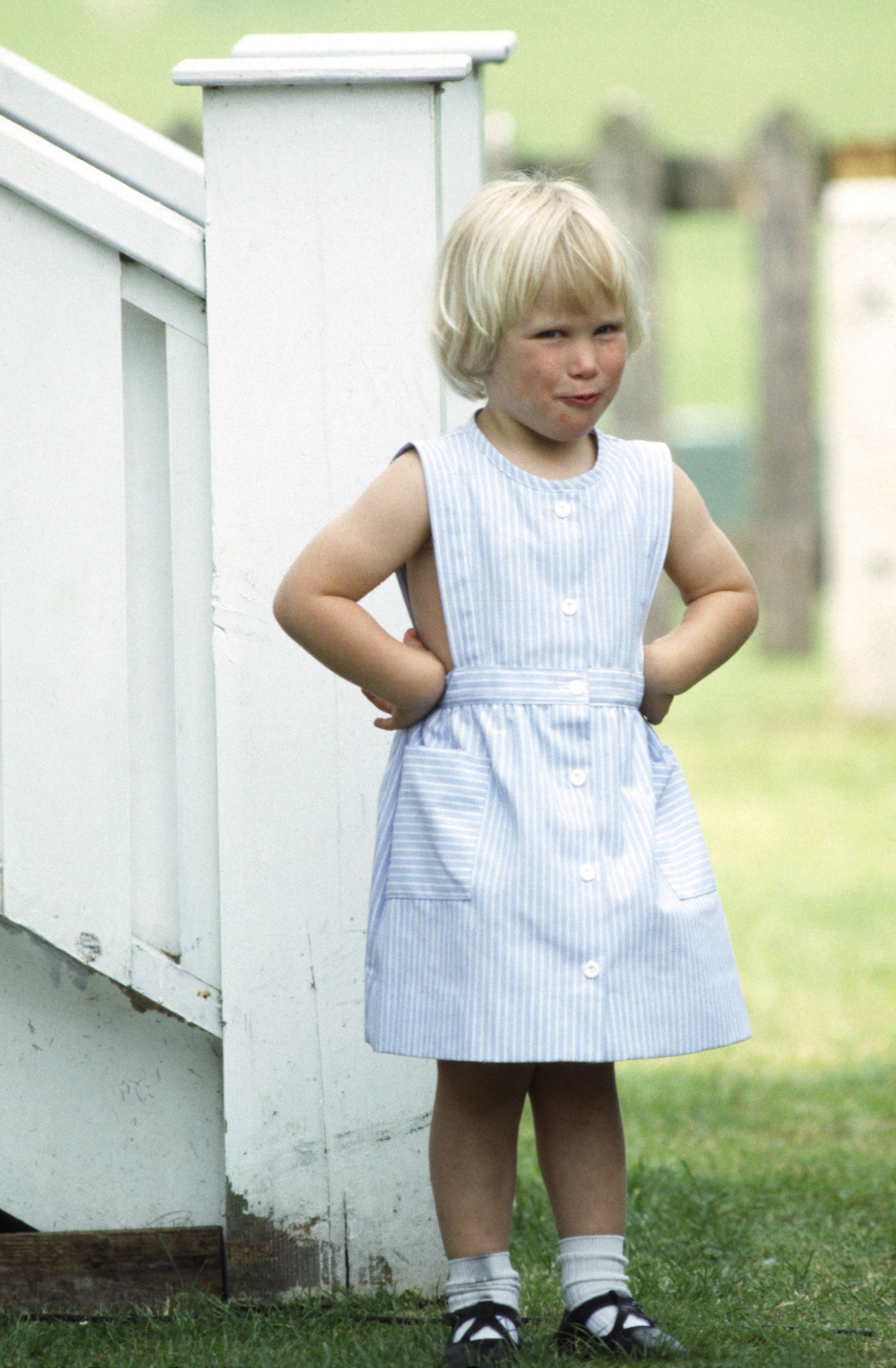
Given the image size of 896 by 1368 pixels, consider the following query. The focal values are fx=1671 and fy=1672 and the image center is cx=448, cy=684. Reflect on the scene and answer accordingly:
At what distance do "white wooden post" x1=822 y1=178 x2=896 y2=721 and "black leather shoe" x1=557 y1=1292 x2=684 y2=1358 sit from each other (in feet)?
17.8

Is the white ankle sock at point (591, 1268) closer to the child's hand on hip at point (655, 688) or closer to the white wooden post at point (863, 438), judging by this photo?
the child's hand on hip at point (655, 688)

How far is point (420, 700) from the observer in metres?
1.85

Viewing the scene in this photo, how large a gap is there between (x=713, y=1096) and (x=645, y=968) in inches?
65.2

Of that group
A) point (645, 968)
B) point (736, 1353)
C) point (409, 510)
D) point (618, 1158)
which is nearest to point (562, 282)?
point (409, 510)

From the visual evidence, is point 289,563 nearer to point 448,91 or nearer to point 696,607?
point 696,607

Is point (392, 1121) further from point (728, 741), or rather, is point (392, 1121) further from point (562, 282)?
point (728, 741)

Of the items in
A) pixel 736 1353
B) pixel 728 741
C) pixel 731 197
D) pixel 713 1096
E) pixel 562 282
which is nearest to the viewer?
pixel 562 282

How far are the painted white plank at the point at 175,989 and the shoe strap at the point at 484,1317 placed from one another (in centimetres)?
46

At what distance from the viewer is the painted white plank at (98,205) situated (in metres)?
2.04

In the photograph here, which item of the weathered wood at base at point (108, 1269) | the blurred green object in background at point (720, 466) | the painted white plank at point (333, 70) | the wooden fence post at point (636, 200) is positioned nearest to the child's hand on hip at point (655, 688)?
the painted white plank at point (333, 70)

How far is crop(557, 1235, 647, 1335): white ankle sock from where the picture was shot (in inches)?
75.8

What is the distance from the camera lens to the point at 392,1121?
2131 millimetres

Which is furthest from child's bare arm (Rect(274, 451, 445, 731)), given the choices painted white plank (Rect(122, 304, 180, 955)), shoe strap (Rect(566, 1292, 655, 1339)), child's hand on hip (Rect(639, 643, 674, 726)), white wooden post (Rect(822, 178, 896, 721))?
white wooden post (Rect(822, 178, 896, 721))

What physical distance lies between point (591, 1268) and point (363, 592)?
0.82m
